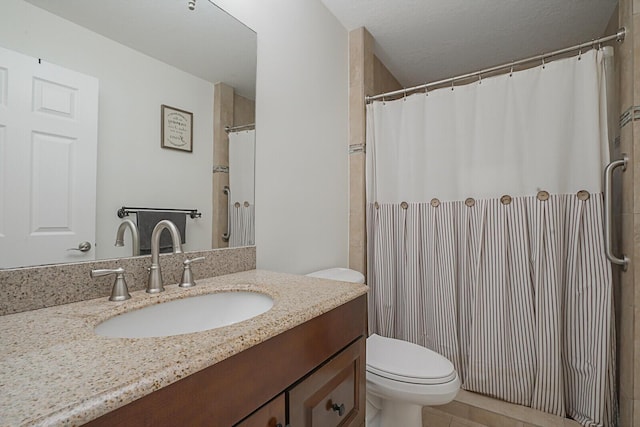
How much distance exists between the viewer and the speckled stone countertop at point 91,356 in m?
0.38

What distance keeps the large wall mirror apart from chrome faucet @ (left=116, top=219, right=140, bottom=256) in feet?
0.04

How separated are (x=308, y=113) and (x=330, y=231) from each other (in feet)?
2.35

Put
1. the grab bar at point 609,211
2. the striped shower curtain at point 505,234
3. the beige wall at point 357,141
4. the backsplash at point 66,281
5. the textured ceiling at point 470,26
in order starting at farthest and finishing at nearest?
the beige wall at point 357,141 < the textured ceiling at point 470,26 < the striped shower curtain at point 505,234 < the grab bar at point 609,211 < the backsplash at point 66,281

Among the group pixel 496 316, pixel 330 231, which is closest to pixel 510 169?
pixel 496 316

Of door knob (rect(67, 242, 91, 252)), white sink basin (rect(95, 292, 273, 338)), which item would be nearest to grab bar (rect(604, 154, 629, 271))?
white sink basin (rect(95, 292, 273, 338))

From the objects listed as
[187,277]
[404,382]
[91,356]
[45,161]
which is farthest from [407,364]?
[45,161]

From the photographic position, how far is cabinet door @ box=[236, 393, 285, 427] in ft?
2.00

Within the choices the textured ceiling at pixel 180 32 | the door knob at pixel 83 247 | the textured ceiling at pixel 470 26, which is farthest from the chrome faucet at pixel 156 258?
the textured ceiling at pixel 470 26

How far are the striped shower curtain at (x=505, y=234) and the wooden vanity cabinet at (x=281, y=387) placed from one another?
1041 mm

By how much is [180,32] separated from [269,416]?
126cm

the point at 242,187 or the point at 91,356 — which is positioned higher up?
the point at 242,187

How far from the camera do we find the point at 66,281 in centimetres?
80

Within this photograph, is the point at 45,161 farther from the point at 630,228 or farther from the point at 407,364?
the point at 630,228

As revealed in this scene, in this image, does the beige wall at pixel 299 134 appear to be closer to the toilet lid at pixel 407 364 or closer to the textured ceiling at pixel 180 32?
the textured ceiling at pixel 180 32
